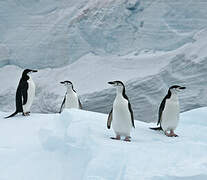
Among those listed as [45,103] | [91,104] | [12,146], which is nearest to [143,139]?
[12,146]

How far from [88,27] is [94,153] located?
464 cm

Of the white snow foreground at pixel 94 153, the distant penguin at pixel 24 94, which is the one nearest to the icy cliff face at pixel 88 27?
the distant penguin at pixel 24 94

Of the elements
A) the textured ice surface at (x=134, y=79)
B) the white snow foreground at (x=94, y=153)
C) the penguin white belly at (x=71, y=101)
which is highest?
the white snow foreground at (x=94, y=153)

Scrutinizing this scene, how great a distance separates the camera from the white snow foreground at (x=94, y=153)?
2473 mm

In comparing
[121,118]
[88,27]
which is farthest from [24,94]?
[88,27]

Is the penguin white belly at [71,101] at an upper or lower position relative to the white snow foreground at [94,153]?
lower

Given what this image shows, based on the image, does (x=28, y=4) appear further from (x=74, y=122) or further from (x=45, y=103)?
(x=74, y=122)

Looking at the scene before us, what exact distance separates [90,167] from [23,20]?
18.6ft

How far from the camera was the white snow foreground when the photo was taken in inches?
97.3

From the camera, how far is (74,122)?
318 cm

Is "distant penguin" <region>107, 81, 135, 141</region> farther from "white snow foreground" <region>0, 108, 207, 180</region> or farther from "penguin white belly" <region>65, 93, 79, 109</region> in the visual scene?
"penguin white belly" <region>65, 93, 79, 109</region>

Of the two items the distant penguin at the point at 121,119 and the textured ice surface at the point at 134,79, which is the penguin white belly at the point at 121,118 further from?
the textured ice surface at the point at 134,79

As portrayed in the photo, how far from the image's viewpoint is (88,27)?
7113mm

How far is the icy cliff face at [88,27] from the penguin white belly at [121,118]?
→ 386cm
